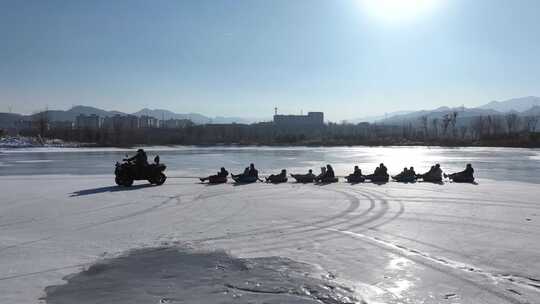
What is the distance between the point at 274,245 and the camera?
7961 millimetres

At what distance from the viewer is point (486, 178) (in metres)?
19.9

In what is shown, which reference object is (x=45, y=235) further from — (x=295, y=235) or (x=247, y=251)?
(x=295, y=235)

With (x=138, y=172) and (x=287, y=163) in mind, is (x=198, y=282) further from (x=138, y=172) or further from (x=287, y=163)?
(x=287, y=163)

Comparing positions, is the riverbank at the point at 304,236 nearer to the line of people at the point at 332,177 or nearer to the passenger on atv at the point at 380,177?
the line of people at the point at 332,177

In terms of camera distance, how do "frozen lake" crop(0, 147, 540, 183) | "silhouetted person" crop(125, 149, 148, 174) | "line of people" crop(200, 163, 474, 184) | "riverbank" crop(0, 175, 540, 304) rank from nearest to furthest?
"riverbank" crop(0, 175, 540, 304)
"silhouetted person" crop(125, 149, 148, 174)
"line of people" crop(200, 163, 474, 184)
"frozen lake" crop(0, 147, 540, 183)

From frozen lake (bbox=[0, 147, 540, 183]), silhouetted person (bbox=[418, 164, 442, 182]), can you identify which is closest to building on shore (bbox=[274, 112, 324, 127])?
frozen lake (bbox=[0, 147, 540, 183])

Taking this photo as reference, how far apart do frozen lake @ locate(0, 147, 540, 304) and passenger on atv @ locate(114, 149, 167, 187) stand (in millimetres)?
2310

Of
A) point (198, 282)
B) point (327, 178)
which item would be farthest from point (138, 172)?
point (198, 282)

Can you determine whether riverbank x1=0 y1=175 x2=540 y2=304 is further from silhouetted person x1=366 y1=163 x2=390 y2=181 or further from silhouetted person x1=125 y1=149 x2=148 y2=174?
silhouetted person x1=366 y1=163 x2=390 y2=181

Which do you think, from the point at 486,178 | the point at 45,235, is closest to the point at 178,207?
the point at 45,235

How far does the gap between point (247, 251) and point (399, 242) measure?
2.64 m

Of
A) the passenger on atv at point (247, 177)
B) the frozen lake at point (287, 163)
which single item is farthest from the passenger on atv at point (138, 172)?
the frozen lake at point (287, 163)

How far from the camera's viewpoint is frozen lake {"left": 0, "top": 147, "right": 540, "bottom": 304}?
5.71 metres

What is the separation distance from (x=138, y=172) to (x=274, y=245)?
10648 mm
